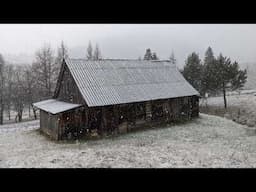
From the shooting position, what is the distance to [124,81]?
23188 millimetres

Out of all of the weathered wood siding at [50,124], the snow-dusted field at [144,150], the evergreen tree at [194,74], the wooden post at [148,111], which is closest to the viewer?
the snow-dusted field at [144,150]

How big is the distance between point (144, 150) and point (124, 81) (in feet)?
29.5

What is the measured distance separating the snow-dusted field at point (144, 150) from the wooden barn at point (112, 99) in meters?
1.28

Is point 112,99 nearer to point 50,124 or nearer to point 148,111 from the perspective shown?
point 148,111

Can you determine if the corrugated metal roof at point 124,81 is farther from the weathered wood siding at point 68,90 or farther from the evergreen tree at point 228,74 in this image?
the evergreen tree at point 228,74

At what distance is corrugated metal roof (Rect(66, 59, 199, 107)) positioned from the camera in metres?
20.3

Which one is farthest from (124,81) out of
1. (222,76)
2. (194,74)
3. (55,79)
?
(194,74)

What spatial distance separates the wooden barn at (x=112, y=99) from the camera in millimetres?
19094

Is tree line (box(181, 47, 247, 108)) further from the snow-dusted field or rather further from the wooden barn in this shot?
the snow-dusted field

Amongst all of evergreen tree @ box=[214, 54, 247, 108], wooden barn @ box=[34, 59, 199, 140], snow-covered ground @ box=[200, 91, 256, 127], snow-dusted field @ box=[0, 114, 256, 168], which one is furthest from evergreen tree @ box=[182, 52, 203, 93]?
snow-dusted field @ box=[0, 114, 256, 168]

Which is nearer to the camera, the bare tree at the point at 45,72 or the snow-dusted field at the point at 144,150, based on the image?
the snow-dusted field at the point at 144,150

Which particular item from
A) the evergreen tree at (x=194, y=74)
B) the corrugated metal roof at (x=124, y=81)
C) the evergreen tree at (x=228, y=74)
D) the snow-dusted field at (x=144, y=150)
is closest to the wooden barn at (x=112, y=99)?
the corrugated metal roof at (x=124, y=81)
